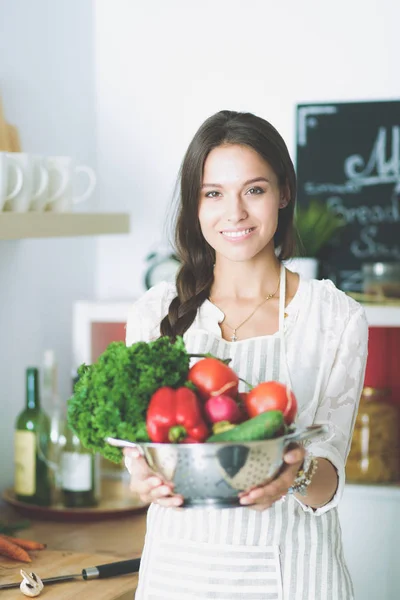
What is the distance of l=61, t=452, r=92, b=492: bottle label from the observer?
2066mm

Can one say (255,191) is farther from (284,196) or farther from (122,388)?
(122,388)

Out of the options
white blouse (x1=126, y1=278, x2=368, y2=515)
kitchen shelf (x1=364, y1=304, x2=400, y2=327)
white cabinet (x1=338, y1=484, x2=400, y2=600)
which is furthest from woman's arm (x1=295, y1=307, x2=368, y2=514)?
white cabinet (x1=338, y1=484, x2=400, y2=600)

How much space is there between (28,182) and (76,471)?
2.26 feet

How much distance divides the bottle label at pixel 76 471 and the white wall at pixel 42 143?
0.23 m

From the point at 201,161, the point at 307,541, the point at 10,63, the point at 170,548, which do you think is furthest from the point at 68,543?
the point at 10,63

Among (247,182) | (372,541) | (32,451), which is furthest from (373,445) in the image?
(247,182)

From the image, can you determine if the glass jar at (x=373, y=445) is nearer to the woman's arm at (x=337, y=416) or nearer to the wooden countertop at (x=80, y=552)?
the wooden countertop at (x=80, y=552)

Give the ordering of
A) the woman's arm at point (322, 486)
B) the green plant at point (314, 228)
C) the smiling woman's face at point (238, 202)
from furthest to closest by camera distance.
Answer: the green plant at point (314, 228), the smiling woman's face at point (238, 202), the woman's arm at point (322, 486)

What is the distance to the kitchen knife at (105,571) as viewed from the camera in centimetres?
159

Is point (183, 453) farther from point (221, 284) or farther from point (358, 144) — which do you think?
point (358, 144)

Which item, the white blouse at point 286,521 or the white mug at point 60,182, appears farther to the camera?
the white mug at point 60,182

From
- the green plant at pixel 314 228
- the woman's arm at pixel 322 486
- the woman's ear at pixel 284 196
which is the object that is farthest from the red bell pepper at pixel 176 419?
the green plant at pixel 314 228

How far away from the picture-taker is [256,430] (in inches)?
41.1

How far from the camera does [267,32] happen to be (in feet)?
8.08
